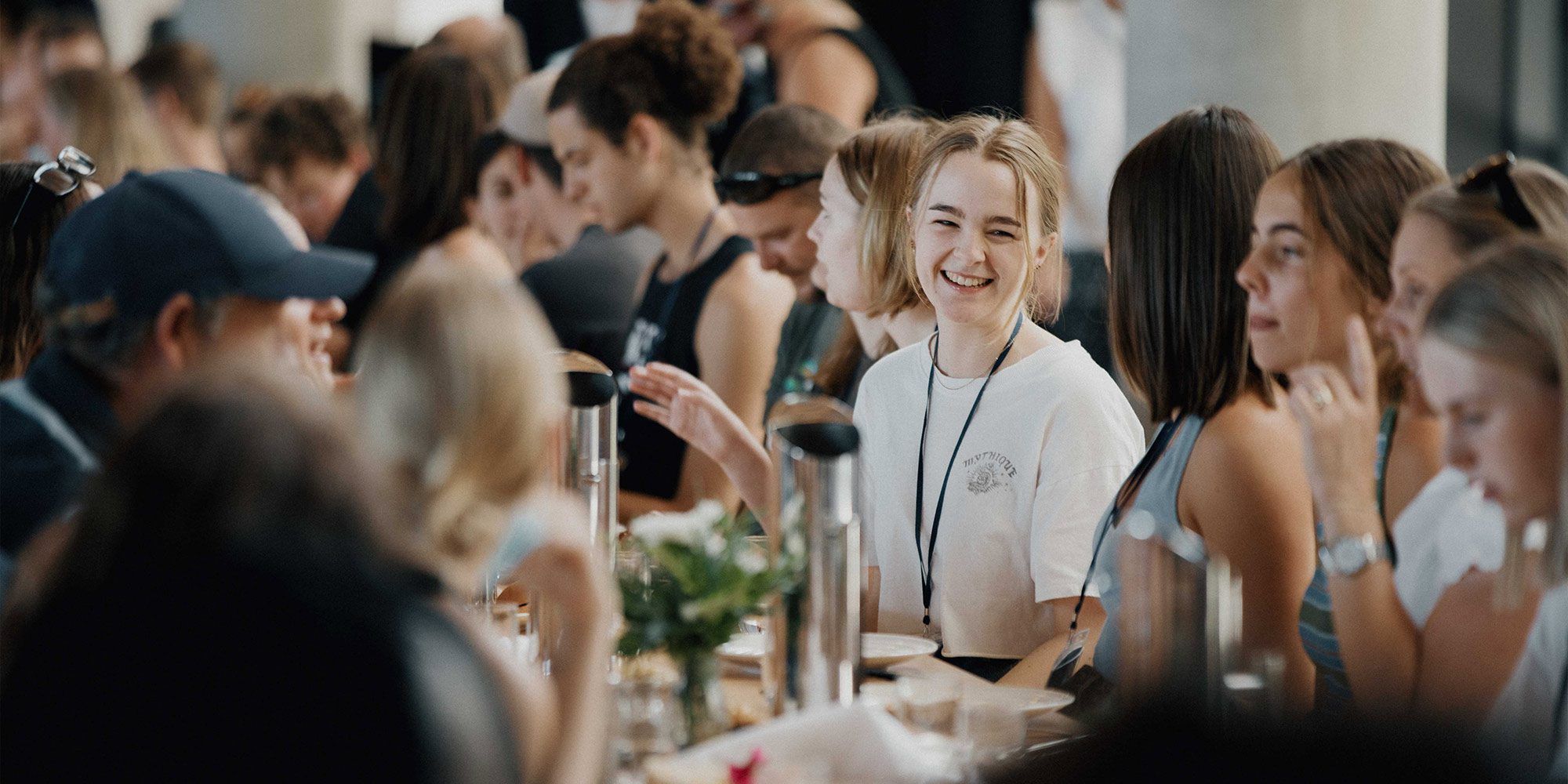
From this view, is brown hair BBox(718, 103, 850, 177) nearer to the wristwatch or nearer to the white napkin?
the wristwatch

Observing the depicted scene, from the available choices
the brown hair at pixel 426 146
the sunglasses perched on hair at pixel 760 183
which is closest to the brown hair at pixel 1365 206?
the sunglasses perched on hair at pixel 760 183

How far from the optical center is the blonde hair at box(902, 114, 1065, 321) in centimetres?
278

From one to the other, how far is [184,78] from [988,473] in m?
5.45

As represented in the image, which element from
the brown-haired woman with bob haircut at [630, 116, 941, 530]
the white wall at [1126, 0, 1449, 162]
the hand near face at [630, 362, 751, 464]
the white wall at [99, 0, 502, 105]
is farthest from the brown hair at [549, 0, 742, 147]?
the white wall at [99, 0, 502, 105]

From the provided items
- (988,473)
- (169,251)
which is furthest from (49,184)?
(988,473)

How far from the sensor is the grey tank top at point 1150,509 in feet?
7.70

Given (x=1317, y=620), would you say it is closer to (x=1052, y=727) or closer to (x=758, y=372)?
(x=1052, y=727)

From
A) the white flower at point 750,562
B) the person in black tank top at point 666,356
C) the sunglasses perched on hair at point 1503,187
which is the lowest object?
the person in black tank top at point 666,356

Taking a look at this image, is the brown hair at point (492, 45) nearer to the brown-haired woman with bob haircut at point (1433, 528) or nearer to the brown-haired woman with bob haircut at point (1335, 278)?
the brown-haired woman with bob haircut at point (1335, 278)

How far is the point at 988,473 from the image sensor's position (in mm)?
2760

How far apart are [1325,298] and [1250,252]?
15cm

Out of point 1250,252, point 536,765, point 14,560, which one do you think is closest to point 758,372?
point 1250,252

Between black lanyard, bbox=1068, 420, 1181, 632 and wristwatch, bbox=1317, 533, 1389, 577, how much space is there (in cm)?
49

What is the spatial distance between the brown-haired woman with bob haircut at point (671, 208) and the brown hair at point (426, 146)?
0.75m
